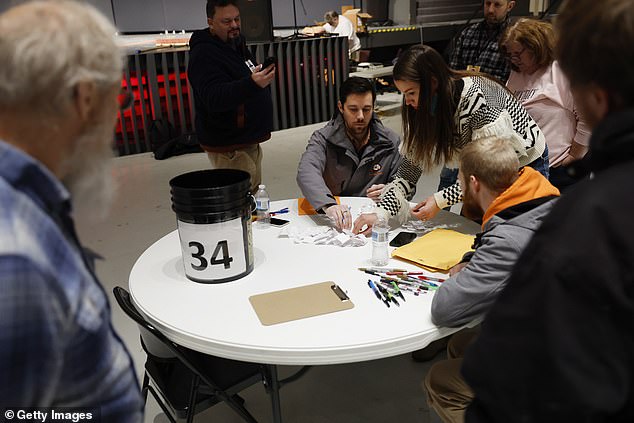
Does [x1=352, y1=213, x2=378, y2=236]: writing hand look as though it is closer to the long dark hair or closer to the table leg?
the long dark hair

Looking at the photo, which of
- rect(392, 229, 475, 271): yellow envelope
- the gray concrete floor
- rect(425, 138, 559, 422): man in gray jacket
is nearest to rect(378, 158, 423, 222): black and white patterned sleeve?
rect(392, 229, 475, 271): yellow envelope

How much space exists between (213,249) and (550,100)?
6.40 feet

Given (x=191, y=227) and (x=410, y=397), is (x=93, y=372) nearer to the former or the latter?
(x=191, y=227)

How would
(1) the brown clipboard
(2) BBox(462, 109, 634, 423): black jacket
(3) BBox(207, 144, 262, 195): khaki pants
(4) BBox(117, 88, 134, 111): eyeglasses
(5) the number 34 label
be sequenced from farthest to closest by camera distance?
1. (3) BBox(207, 144, 262, 195): khaki pants
2. (5) the number 34 label
3. (1) the brown clipboard
4. (4) BBox(117, 88, 134, 111): eyeglasses
5. (2) BBox(462, 109, 634, 423): black jacket

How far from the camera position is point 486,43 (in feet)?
13.2

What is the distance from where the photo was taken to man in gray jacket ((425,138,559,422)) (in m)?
1.42

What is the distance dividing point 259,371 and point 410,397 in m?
0.84

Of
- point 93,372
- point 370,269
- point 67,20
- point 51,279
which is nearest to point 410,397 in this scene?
point 370,269

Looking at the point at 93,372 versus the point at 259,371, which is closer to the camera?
the point at 93,372

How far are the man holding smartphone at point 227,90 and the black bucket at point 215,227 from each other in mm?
1114

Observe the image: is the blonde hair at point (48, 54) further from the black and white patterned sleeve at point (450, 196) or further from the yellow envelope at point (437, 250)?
the black and white patterned sleeve at point (450, 196)

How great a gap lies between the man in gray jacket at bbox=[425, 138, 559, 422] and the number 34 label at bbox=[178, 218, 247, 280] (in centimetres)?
67

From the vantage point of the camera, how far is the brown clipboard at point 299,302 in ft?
5.23

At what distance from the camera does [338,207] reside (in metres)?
2.31
